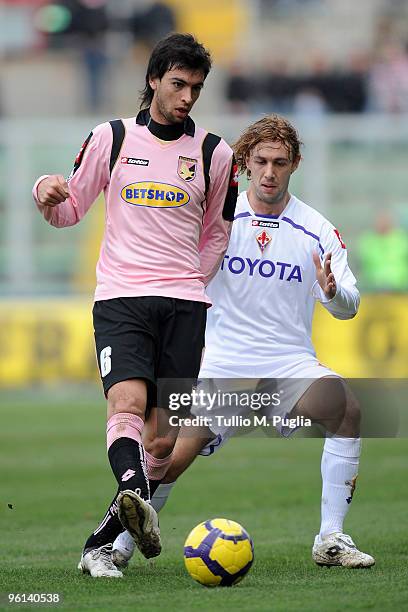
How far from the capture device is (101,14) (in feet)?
77.7

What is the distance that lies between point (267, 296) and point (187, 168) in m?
1.09

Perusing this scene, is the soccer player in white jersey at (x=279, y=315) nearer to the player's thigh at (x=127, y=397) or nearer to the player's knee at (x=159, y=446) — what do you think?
the player's knee at (x=159, y=446)

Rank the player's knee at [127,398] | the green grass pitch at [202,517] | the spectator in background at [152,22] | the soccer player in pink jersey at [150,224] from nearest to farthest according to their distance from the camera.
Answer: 1. the green grass pitch at [202,517]
2. the player's knee at [127,398]
3. the soccer player in pink jersey at [150,224]
4. the spectator in background at [152,22]

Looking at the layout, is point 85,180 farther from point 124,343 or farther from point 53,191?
point 124,343

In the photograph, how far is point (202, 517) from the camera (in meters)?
9.19

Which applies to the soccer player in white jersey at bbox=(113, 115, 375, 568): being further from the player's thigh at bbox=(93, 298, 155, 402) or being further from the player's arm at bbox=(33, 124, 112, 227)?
the player's arm at bbox=(33, 124, 112, 227)

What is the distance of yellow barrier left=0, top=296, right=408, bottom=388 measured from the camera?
1806 centimetres

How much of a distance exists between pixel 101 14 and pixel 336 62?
15.3ft

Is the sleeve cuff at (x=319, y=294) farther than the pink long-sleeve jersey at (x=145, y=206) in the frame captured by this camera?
Yes

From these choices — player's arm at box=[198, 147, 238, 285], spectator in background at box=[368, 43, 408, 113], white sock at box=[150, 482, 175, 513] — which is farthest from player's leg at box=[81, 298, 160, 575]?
spectator in background at box=[368, 43, 408, 113]

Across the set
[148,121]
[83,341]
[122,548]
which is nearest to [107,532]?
[122,548]

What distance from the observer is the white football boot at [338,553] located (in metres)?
6.89

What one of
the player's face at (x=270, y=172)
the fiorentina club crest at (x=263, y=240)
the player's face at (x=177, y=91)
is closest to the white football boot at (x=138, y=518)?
the player's face at (x=177, y=91)

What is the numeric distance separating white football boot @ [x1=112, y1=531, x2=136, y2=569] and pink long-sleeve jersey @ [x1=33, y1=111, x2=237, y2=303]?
1.30 m
